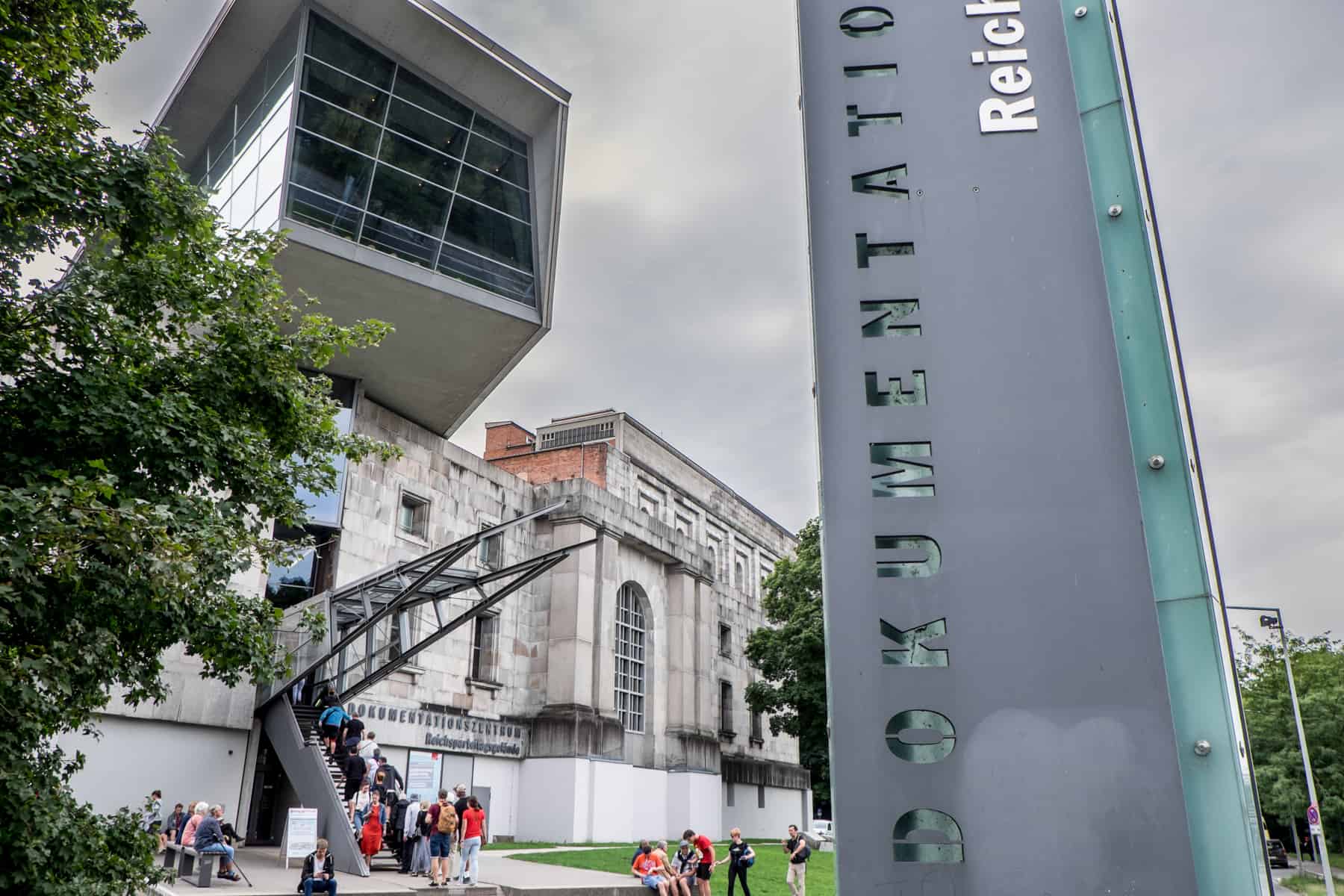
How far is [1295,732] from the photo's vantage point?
4419cm

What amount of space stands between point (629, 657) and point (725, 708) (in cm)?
1158

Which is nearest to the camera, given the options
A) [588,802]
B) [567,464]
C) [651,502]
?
[588,802]

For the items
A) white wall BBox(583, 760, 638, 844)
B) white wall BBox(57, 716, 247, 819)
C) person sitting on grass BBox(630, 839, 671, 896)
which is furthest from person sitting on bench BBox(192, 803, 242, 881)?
white wall BBox(583, 760, 638, 844)

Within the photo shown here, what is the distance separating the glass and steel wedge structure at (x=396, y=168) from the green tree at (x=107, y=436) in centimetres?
1439

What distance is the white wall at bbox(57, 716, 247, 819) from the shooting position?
2008 cm

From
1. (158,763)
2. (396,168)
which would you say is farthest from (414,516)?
(158,763)

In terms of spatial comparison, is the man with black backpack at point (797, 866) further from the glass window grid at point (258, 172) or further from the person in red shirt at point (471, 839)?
the glass window grid at point (258, 172)

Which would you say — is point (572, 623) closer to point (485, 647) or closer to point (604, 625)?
point (604, 625)

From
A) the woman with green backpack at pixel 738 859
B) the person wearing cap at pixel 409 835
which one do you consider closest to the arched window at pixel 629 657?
the woman with green backpack at pixel 738 859

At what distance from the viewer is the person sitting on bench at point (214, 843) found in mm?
15367

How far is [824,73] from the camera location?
5582 mm

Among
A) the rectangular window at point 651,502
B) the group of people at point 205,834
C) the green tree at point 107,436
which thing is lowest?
the group of people at point 205,834

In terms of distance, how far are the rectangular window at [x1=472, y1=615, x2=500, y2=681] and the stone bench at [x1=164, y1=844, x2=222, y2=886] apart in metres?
14.9

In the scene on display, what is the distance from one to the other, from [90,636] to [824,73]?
23.8 ft
